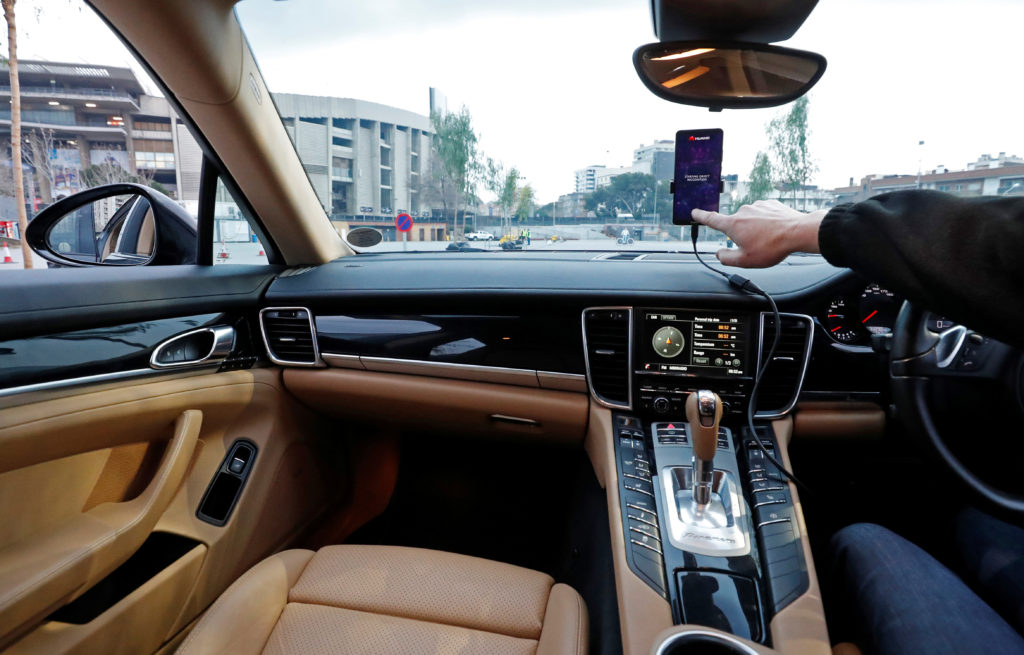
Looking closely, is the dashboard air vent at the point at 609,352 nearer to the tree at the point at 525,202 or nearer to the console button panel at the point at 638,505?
the console button panel at the point at 638,505

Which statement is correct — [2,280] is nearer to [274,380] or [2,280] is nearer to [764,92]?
[274,380]

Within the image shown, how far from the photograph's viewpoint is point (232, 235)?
2500mm

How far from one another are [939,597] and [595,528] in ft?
3.71

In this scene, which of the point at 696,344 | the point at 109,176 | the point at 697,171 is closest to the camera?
the point at 697,171

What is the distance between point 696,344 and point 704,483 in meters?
0.47

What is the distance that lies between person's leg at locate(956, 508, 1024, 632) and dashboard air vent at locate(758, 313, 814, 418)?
0.58 m

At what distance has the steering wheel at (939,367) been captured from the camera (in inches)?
63.3

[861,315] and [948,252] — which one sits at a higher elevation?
[948,252]

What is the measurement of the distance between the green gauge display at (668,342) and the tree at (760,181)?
0.47m

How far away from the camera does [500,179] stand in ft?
8.18

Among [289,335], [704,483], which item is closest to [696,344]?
[704,483]

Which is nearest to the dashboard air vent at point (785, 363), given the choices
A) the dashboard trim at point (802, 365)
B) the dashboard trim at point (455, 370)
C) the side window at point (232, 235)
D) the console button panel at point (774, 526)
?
the dashboard trim at point (802, 365)

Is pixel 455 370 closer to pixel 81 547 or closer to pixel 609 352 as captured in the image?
pixel 609 352

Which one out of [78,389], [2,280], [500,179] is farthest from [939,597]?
[2,280]
